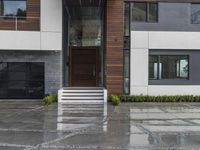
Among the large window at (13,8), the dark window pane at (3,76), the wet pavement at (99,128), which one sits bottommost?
the wet pavement at (99,128)

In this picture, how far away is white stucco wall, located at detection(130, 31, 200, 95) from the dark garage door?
18.0ft

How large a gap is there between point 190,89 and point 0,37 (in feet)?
36.8

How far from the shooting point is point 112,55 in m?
22.3

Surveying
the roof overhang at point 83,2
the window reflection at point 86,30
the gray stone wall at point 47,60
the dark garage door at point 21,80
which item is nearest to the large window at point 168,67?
the roof overhang at point 83,2

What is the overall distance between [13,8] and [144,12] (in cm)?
766

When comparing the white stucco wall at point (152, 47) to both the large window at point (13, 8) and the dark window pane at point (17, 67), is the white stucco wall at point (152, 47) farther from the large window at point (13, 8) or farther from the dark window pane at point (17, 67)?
the large window at point (13, 8)

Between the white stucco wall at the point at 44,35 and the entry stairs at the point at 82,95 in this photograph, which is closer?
the entry stairs at the point at 82,95

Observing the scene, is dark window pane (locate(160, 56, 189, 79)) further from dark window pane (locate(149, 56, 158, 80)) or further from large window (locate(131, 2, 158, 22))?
large window (locate(131, 2, 158, 22))

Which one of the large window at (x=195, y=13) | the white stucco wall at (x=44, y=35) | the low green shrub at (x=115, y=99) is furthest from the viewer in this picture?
the large window at (x=195, y=13)

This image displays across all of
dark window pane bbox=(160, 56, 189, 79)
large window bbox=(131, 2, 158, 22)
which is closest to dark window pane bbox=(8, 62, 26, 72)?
large window bbox=(131, 2, 158, 22)

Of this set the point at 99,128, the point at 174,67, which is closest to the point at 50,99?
the point at 174,67

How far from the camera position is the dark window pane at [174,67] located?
23141mm

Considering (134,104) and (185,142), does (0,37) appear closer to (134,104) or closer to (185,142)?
(134,104)

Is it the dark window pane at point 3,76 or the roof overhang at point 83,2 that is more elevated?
the roof overhang at point 83,2
